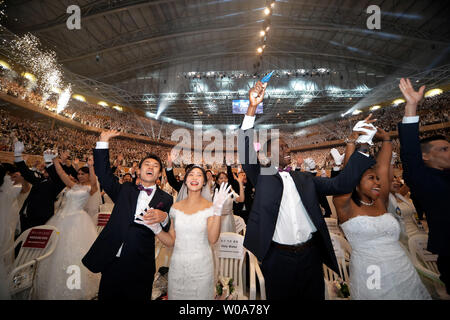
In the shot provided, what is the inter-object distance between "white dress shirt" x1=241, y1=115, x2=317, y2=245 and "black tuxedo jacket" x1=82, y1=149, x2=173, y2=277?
1.23 meters

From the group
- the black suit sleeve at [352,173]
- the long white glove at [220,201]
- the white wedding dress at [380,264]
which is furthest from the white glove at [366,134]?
the long white glove at [220,201]

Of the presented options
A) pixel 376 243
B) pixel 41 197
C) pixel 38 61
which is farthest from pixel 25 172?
pixel 38 61

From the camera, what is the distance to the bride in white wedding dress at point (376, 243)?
64.2 inches

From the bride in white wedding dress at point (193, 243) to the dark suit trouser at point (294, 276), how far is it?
66 centimetres

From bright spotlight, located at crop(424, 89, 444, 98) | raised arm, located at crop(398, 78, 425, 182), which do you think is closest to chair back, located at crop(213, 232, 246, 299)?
raised arm, located at crop(398, 78, 425, 182)

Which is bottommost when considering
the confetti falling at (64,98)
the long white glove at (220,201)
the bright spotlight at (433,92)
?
the long white glove at (220,201)

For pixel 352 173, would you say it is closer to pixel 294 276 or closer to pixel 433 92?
pixel 294 276

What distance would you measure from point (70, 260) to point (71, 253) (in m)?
0.10

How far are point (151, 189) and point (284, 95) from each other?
58.0 ft

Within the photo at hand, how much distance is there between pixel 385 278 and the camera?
5.40ft

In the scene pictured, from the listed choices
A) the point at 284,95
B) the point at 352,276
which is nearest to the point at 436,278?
the point at 352,276

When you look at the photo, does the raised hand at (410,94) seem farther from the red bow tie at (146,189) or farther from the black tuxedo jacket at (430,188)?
the red bow tie at (146,189)

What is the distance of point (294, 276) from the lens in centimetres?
156

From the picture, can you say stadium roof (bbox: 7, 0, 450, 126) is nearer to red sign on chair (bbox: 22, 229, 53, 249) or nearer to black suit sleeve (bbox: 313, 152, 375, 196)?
black suit sleeve (bbox: 313, 152, 375, 196)
